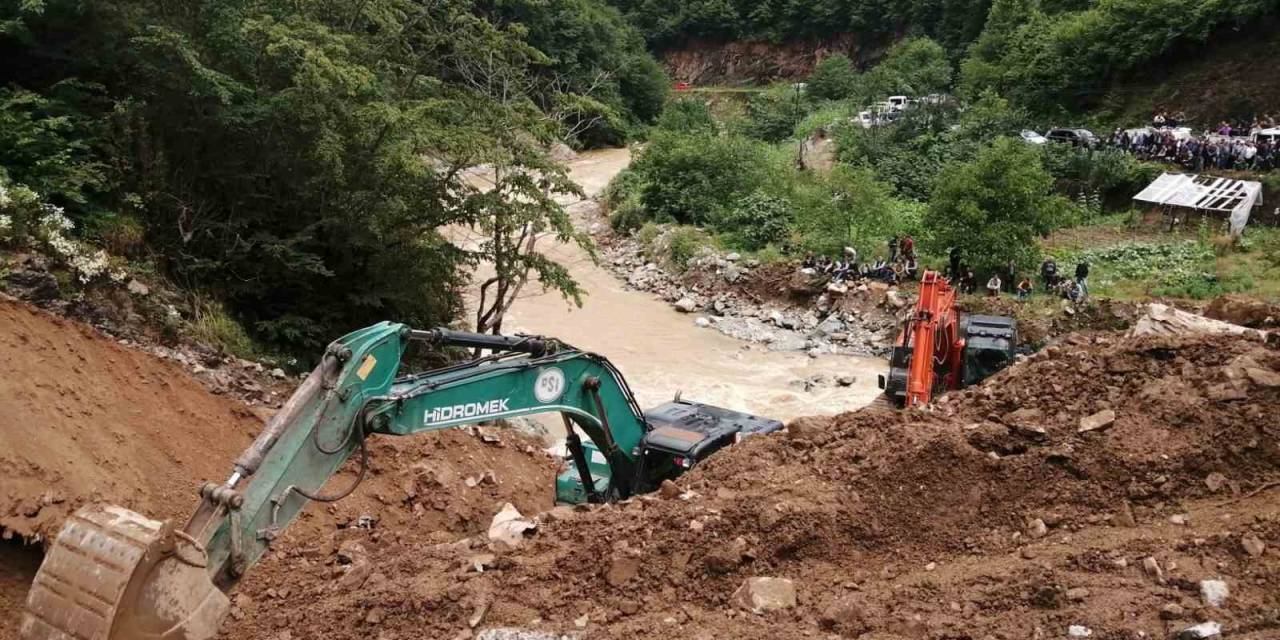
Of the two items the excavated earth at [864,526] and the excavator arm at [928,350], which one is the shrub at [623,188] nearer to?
the excavator arm at [928,350]

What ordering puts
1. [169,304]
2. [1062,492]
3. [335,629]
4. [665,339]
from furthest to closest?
[665,339], [169,304], [1062,492], [335,629]

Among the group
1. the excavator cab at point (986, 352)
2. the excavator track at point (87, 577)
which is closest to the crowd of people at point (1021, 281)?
the excavator cab at point (986, 352)

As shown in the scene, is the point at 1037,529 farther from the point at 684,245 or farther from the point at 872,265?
the point at 684,245

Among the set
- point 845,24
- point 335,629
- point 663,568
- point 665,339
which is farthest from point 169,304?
point 845,24

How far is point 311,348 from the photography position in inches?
464

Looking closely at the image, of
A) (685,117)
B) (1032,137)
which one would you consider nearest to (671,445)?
(1032,137)

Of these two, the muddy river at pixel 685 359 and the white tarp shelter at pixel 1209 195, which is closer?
the muddy river at pixel 685 359

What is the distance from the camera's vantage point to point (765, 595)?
5.19 meters

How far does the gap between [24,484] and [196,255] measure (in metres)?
5.58

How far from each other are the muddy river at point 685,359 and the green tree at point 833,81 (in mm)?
30051

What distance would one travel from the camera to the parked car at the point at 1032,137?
27.4 meters

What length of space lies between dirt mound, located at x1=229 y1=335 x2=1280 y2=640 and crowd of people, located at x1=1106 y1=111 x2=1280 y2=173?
1955 centimetres

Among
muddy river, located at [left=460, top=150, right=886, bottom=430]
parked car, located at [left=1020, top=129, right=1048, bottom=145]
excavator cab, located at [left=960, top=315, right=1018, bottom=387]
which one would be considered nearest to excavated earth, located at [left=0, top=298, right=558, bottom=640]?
excavator cab, located at [left=960, top=315, right=1018, bottom=387]

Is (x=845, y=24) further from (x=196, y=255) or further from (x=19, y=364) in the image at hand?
(x=19, y=364)
